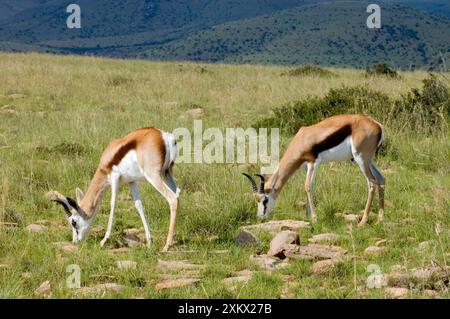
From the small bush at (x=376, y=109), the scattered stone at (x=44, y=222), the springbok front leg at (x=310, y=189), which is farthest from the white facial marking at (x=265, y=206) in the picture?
the small bush at (x=376, y=109)

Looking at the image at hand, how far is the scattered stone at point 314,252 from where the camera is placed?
6.96m

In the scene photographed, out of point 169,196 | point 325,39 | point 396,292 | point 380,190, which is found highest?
point 325,39

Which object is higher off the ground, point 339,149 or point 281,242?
point 339,149

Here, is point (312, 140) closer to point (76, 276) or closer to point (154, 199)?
point (154, 199)

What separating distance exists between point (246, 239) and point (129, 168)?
5.01ft

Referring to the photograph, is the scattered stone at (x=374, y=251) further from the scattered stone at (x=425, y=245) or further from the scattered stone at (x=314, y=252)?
the scattered stone at (x=425, y=245)

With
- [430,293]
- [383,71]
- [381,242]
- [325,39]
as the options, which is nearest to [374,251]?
[381,242]

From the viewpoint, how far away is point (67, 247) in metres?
7.45

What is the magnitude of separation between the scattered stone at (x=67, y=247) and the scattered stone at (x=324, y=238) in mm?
2592

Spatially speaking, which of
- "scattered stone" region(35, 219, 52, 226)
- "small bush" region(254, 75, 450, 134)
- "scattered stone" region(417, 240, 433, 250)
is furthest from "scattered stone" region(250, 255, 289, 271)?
"small bush" region(254, 75, 450, 134)

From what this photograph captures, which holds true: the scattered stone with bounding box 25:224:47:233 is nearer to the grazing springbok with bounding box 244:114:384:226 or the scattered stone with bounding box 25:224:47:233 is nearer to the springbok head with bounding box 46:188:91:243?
the springbok head with bounding box 46:188:91:243

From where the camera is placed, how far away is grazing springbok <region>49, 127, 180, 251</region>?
24.5 feet

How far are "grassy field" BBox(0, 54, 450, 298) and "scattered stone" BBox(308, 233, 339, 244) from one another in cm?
10

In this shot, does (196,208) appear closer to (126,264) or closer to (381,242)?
(126,264)
